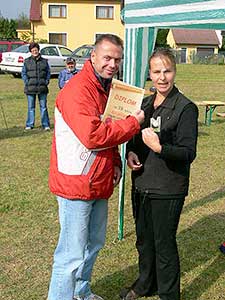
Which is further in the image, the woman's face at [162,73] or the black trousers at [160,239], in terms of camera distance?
the black trousers at [160,239]

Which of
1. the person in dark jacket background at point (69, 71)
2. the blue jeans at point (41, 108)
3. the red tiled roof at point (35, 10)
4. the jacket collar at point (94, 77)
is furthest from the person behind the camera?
the red tiled roof at point (35, 10)

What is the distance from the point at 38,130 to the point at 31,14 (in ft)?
93.4

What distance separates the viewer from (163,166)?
9.89 ft

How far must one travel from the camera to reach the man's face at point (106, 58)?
2.68 metres

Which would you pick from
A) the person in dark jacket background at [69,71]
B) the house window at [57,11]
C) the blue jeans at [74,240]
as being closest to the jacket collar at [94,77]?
the blue jeans at [74,240]

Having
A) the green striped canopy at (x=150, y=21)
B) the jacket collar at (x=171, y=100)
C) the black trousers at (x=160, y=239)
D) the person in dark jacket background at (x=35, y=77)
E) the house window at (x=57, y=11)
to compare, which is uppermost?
the house window at (x=57, y=11)

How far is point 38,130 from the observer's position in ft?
32.4

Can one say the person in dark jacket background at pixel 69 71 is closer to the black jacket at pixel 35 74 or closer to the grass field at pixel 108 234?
the black jacket at pixel 35 74

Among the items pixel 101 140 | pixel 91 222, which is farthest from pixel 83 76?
pixel 91 222

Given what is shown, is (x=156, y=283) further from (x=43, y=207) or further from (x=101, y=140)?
(x=43, y=207)

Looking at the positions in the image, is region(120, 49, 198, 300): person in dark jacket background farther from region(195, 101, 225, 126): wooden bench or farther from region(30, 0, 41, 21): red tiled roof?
region(30, 0, 41, 21): red tiled roof

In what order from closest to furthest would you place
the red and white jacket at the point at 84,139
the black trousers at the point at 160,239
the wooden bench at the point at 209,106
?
1. the red and white jacket at the point at 84,139
2. the black trousers at the point at 160,239
3. the wooden bench at the point at 209,106

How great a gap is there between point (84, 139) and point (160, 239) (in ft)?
3.08

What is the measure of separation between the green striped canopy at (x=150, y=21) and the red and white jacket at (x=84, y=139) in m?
0.81
